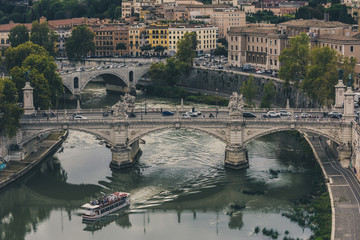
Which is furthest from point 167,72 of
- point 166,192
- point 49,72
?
point 166,192

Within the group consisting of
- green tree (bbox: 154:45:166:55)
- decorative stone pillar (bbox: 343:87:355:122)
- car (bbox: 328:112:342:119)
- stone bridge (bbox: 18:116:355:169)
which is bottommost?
stone bridge (bbox: 18:116:355:169)

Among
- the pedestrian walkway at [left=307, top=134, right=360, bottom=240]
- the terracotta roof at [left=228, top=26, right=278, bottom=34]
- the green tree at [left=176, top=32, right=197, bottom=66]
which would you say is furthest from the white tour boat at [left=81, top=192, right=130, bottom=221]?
the green tree at [left=176, top=32, right=197, bottom=66]

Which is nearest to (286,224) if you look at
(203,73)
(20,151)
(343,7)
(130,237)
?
(130,237)

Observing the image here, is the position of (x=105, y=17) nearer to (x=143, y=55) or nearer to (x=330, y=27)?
(x=143, y=55)

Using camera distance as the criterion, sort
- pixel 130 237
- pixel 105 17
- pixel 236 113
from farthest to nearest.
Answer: pixel 105 17 → pixel 236 113 → pixel 130 237

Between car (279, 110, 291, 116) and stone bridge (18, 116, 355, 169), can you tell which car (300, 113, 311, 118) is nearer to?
car (279, 110, 291, 116)
